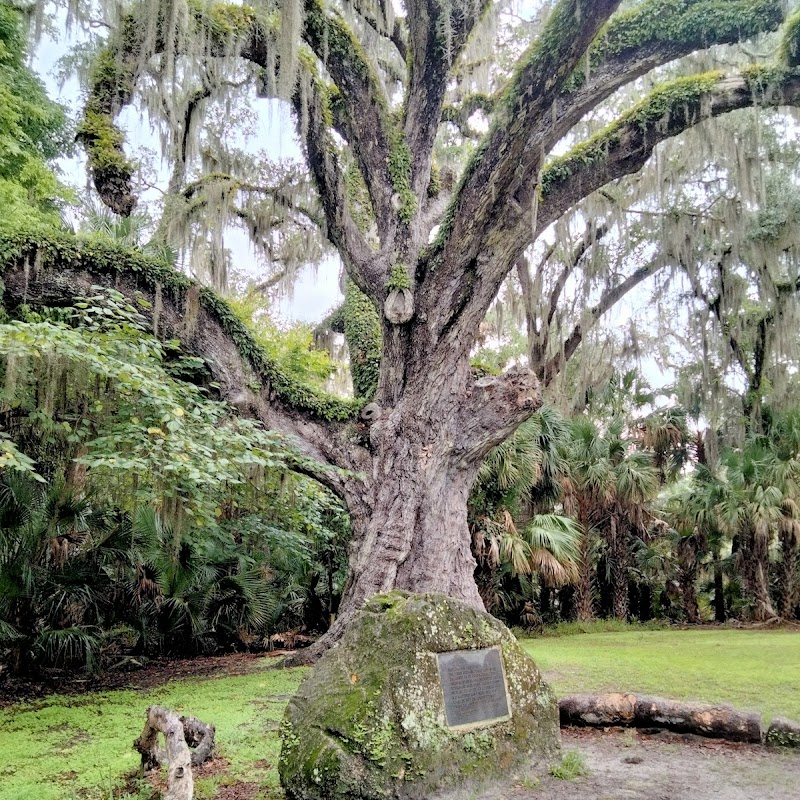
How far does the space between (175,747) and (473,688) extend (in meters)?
1.67

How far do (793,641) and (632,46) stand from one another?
909 centimetres

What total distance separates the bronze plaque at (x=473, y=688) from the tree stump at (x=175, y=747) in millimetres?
1423

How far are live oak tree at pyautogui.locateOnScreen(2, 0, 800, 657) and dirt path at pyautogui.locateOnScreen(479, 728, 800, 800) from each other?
8.03ft

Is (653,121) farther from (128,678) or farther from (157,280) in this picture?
(128,678)

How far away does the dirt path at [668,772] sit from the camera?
145 inches

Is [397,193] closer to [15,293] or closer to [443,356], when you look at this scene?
[443,356]

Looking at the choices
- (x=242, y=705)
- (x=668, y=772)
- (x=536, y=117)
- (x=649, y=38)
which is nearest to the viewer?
(x=668, y=772)

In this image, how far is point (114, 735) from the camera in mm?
4984

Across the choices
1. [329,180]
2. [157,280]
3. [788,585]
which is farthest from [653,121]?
[788,585]

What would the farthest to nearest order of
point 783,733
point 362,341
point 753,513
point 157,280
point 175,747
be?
point 753,513, point 362,341, point 157,280, point 783,733, point 175,747

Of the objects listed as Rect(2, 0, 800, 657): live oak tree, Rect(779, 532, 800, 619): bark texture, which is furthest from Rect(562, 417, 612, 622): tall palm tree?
Rect(2, 0, 800, 657): live oak tree

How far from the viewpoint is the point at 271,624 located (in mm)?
11195

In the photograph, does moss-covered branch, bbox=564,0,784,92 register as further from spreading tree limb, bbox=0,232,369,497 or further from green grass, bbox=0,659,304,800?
green grass, bbox=0,659,304,800

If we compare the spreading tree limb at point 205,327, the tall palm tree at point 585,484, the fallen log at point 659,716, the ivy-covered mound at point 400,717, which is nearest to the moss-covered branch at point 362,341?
the spreading tree limb at point 205,327
